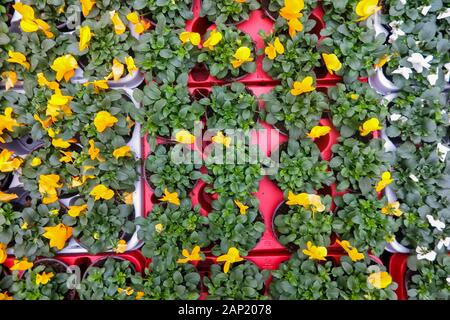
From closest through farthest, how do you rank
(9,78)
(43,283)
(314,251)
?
1. (314,251)
2. (43,283)
3. (9,78)

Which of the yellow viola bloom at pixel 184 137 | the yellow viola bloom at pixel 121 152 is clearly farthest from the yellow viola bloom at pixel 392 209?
the yellow viola bloom at pixel 121 152

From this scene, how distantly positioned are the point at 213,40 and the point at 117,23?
1.44 ft

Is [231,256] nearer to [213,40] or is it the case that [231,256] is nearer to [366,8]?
[213,40]

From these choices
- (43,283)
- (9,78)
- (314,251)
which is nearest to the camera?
(314,251)

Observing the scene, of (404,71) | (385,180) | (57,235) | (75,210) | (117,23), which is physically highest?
(117,23)

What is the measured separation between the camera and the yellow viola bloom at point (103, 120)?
1.36 metres

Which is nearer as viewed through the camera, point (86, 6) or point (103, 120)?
point (103, 120)

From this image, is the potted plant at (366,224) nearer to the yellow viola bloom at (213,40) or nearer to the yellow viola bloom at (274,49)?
the yellow viola bloom at (274,49)

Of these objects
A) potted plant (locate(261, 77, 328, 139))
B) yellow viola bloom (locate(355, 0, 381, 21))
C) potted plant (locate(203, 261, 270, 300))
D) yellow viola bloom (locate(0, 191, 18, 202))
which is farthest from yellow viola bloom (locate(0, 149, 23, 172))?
yellow viola bloom (locate(355, 0, 381, 21))

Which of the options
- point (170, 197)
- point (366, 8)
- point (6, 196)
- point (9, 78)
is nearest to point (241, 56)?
point (366, 8)

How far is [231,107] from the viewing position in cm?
150

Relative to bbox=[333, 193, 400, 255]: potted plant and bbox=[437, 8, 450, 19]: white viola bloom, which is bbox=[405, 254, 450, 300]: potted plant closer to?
bbox=[333, 193, 400, 255]: potted plant

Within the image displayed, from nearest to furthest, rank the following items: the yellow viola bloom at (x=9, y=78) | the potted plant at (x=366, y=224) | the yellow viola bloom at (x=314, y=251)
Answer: the yellow viola bloom at (x=314, y=251) < the potted plant at (x=366, y=224) < the yellow viola bloom at (x=9, y=78)

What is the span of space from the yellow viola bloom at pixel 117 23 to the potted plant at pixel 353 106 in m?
0.96
